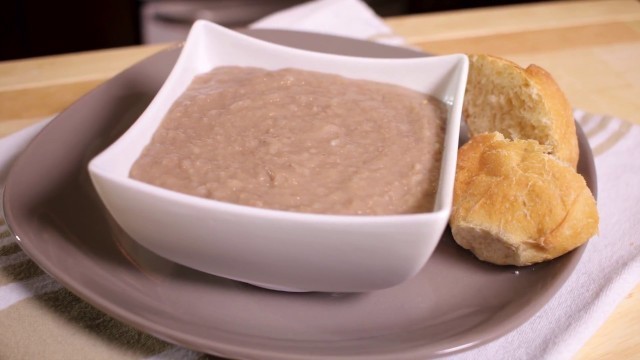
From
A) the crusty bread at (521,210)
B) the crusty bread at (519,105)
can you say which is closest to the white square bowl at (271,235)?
the crusty bread at (521,210)

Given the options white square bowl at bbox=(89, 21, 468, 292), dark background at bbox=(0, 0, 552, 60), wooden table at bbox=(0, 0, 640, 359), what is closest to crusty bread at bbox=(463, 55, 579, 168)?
white square bowl at bbox=(89, 21, 468, 292)

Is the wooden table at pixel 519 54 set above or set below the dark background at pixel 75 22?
above

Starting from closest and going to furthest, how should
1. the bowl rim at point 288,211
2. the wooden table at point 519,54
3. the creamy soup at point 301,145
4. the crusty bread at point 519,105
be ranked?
the bowl rim at point 288,211 < the creamy soup at point 301,145 < the crusty bread at point 519,105 < the wooden table at point 519,54

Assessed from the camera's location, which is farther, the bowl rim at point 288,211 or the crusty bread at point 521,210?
the crusty bread at point 521,210

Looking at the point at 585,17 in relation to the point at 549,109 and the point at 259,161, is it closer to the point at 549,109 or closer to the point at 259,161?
the point at 549,109

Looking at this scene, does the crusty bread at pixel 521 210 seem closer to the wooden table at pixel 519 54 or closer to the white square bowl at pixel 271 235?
the white square bowl at pixel 271 235

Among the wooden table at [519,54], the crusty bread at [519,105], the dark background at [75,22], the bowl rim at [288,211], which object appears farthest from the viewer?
the dark background at [75,22]

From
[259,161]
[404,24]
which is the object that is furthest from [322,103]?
[404,24]

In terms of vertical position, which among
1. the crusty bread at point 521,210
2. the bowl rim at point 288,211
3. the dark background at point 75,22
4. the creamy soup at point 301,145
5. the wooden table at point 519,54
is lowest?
the dark background at point 75,22
